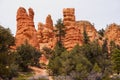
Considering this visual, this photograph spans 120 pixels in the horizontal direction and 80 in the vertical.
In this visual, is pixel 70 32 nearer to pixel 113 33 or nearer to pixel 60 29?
pixel 60 29

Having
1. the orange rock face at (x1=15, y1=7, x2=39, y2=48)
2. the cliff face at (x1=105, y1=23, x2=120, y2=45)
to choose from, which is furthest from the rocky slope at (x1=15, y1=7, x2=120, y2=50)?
the cliff face at (x1=105, y1=23, x2=120, y2=45)

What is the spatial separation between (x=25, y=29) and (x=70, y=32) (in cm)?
1345

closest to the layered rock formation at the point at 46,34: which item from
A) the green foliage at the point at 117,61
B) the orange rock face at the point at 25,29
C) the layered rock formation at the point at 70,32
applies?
the orange rock face at the point at 25,29

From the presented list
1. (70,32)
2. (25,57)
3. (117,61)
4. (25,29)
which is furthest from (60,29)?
(117,61)

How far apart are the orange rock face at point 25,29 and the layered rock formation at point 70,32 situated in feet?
31.6

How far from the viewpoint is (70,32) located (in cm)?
9669

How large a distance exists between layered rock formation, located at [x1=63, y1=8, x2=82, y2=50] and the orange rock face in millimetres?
9633

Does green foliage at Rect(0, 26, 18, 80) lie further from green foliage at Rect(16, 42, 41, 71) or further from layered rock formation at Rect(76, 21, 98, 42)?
layered rock formation at Rect(76, 21, 98, 42)

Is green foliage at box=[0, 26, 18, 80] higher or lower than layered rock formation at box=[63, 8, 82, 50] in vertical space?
lower

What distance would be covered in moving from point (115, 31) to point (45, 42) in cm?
2697

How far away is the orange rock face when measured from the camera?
98.5m

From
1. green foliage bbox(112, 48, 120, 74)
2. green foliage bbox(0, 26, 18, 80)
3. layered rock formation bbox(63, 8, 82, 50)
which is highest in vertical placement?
layered rock formation bbox(63, 8, 82, 50)

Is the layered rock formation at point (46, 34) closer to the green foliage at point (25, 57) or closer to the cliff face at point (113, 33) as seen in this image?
the cliff face at point (113, 33)

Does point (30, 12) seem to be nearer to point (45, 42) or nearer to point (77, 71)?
point (45, 42)
